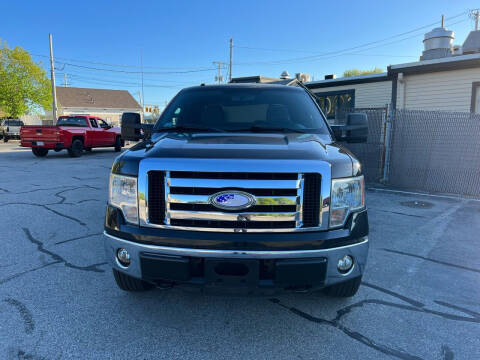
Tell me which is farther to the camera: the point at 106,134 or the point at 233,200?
the point at 106,134

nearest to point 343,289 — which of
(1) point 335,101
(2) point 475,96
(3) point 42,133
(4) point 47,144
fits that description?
(2) point 475,96

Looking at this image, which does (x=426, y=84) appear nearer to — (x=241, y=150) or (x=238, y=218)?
(x=241, y=150)

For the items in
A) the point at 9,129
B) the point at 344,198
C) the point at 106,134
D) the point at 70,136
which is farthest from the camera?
the point at 9,129

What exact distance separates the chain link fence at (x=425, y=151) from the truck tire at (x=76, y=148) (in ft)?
39.1

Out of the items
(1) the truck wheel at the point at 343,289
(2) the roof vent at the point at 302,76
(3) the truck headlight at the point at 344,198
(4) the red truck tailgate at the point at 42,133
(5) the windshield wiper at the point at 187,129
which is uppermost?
(2) the roof vent at the point at 302,76

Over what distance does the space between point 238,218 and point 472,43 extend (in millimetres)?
15229

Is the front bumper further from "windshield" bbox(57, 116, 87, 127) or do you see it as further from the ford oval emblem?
the ford oval emblem

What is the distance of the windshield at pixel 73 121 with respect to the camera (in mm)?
15389

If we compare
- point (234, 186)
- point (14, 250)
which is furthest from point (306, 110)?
point (14, 250)

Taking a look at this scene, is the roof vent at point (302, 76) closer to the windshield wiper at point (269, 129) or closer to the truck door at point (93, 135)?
the truck door at point (93, 135)

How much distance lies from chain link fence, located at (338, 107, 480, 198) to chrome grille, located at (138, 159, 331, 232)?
6984 mm

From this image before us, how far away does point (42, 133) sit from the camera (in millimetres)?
13750

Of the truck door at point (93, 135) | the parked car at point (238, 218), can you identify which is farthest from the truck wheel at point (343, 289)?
the truck door at point (93, 135)

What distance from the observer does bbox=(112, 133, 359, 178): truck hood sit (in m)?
2.23
